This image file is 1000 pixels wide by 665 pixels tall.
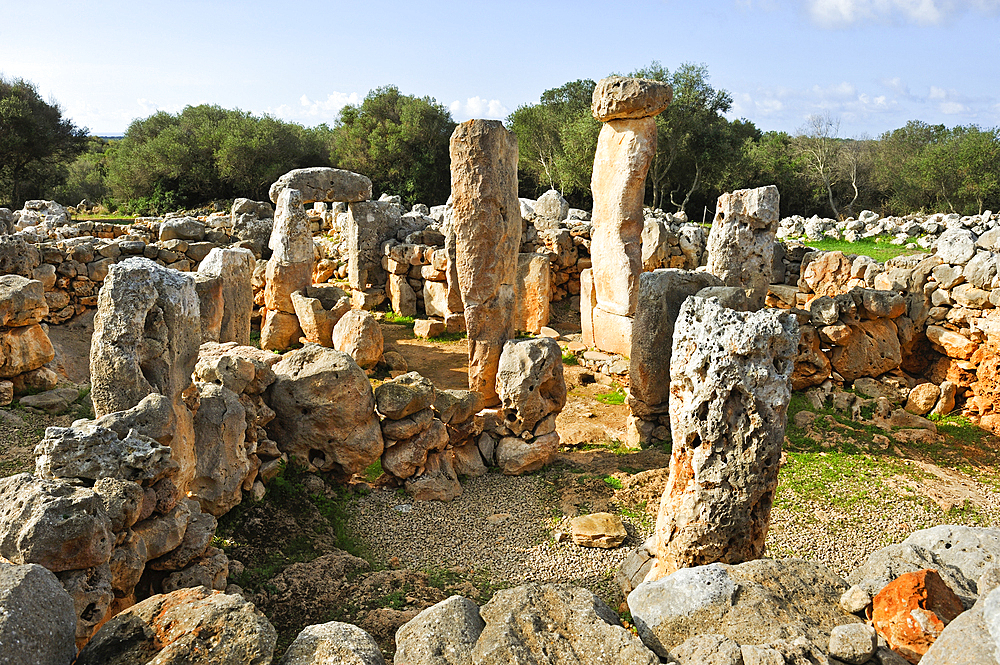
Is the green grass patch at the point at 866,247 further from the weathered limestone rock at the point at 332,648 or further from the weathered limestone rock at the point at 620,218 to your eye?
the weathered limestone rock at the point at 332,648

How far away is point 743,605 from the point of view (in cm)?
316

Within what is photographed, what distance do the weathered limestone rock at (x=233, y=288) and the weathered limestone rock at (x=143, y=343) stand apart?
5319mm

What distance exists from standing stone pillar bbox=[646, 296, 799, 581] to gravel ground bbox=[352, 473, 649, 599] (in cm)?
130

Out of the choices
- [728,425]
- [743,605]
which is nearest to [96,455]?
[743,605]

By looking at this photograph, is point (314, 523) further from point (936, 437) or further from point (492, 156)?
point (936, 437)

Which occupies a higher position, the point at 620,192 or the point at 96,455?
the point at 620,192

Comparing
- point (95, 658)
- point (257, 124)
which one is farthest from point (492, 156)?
point (257, 124)

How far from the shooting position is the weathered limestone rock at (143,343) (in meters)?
4.58

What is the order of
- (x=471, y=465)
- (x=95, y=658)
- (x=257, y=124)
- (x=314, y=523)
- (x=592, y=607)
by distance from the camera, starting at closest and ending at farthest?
(x=95, y=658) < (x=592, y=607) < (x=314, y=523) < (x=471, y=465) < (x=257, y=124)

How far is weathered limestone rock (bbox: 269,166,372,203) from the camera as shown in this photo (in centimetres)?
1296

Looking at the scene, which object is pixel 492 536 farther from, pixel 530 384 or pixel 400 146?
pixel 400 146

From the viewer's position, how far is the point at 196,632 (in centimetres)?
266

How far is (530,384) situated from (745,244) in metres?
5.57

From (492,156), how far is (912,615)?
672 centimetres
